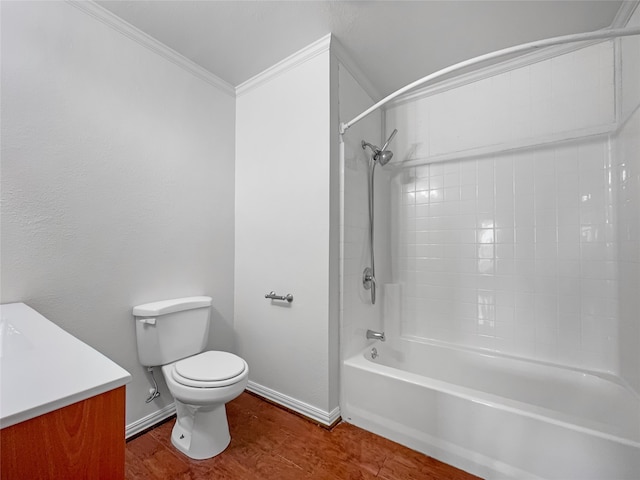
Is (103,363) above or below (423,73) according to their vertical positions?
below

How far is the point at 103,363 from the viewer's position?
0.68 meters

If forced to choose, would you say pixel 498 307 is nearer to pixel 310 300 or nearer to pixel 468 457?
pixel 468 457

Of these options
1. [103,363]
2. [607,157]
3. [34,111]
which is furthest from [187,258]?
[607,157]

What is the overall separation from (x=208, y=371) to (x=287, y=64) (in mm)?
1920

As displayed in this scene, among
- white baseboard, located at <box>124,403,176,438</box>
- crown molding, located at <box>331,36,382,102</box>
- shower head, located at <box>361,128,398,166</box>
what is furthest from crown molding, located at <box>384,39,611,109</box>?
white baseboard, located at <box>124,403,176,438</box>

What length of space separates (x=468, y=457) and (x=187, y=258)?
1.87 meters

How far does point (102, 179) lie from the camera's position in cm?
155

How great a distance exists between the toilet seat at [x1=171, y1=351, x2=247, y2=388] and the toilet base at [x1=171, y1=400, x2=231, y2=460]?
149mm

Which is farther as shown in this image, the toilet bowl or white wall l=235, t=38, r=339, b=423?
white wall l=235, t=38, r=339, b=423

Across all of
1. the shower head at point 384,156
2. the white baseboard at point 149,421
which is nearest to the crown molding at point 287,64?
the shower head at point 384,156

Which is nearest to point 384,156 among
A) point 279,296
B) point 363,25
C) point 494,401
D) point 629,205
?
point 363,25

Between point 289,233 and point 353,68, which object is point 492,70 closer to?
point 353,68

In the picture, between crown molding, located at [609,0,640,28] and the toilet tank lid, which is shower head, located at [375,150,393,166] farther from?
the toilet tank lid

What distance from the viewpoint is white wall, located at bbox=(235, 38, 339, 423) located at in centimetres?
179
